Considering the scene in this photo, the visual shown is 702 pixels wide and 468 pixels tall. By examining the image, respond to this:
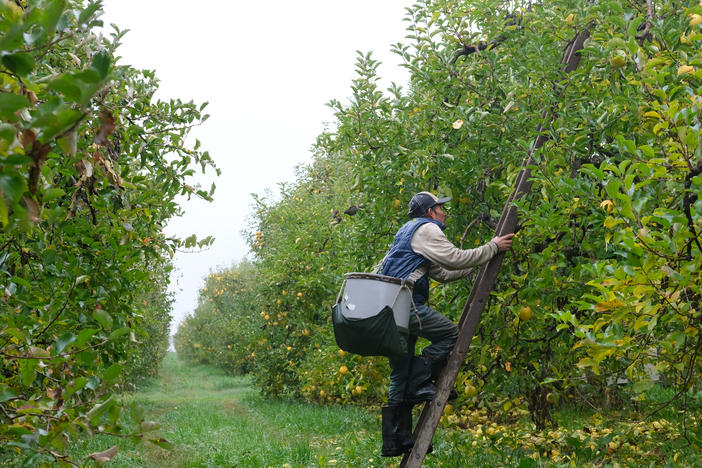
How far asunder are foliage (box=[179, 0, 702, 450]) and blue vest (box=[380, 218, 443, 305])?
1.69 feet

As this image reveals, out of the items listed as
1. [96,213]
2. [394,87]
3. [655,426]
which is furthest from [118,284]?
[655,426]

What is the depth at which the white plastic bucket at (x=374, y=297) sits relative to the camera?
12.0 feet

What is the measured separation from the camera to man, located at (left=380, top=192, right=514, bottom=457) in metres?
3.89

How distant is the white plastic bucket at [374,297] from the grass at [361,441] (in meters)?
1.66

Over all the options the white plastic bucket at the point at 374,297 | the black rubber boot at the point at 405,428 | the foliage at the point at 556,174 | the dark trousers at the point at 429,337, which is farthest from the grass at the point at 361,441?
the white plastic bucket at the point at 374,297

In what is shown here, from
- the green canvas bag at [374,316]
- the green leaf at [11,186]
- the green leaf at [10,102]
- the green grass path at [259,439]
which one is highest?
the green leaf at [10,102]

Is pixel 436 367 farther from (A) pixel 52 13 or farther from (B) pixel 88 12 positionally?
(A) pixel 52 13

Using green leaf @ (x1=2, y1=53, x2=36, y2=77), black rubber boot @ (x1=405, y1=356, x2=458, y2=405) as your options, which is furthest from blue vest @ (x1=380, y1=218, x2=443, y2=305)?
green leaf @ (x1=2, y1=53, x2=36, y2=77)

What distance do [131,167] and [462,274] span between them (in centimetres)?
237

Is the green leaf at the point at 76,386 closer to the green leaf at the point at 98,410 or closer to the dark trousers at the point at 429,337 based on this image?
the green leaf at the point at 98,410

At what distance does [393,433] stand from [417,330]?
0.69 meters

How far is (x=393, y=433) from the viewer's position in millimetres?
3969

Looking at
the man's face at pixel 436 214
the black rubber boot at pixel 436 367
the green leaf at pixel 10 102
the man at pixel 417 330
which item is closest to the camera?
the green leaf at pixel 10 102

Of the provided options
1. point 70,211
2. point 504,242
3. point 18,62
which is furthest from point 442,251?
point 18,62
